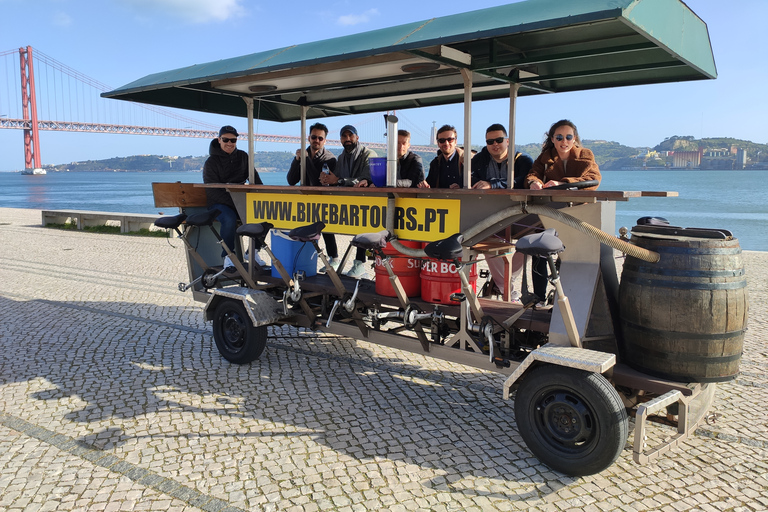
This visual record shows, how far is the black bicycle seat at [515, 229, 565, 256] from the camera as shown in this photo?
3286 mm

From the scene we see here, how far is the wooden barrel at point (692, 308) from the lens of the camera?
10.9 feet

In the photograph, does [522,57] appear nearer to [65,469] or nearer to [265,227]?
[265,227]

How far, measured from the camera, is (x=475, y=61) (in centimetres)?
448

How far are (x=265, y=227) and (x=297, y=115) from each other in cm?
256

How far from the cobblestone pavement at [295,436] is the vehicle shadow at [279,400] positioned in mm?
17

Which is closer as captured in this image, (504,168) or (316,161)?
(504,168)

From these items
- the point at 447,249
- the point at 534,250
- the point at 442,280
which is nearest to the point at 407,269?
the point at 442,280

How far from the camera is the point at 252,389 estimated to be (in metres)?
4.86

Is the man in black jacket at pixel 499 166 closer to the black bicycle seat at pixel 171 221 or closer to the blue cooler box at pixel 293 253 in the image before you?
the blue cooler box at pixel 293 253

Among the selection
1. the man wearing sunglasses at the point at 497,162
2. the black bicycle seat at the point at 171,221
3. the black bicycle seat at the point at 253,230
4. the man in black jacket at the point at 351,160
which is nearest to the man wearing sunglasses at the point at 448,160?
the man wearing sunglasses at the point at 497,162

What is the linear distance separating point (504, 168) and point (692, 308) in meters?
2.48

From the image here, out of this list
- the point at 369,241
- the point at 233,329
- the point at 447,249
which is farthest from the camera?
the point at 233,329

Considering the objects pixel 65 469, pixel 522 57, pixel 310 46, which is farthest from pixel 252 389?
pixel 522 57

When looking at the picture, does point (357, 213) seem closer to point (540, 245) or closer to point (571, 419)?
point (540, 245)
